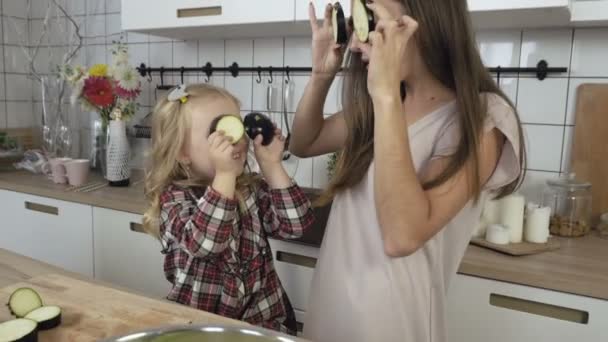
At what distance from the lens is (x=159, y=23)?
1.79m

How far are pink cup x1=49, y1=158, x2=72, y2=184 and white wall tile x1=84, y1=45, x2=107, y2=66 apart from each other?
24.3 inches

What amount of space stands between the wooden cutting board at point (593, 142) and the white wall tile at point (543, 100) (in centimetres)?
5

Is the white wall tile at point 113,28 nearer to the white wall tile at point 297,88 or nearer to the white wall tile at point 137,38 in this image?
the white wall tile at point 137,38

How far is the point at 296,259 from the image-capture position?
4.87ft

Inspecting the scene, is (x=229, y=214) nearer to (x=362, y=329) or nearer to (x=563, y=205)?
(x=362, y=329)

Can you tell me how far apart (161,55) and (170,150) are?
52.0 inches

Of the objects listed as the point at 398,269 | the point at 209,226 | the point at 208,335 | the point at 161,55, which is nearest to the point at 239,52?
the point at 161,55

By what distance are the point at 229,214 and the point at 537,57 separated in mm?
1104

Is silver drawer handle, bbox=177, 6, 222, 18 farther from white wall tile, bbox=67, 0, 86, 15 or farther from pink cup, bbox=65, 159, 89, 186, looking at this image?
white wall tile, bbox=67, 0, 86, 15

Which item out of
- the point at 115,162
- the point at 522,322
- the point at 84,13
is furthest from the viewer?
the point at 84,13

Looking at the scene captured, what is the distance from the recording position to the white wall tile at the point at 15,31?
2496 mm

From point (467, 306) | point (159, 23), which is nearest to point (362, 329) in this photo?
point (467, 306)

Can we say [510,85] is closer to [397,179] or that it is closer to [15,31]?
[397,179]

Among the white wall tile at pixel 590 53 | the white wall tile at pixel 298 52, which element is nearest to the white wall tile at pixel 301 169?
the white wall tile at pixel 298 52
